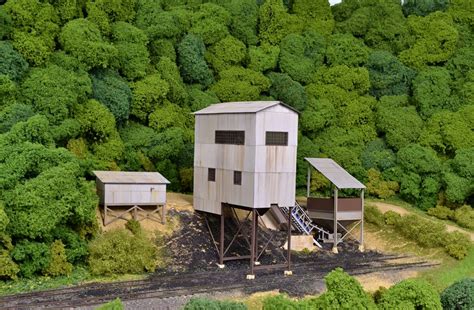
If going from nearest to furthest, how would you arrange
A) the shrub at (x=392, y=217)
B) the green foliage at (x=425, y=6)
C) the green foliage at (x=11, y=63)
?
the green foliage at (x=11, y=63)
the shrub at (x=392, y=217)
the green foliage at (x=425, y=6)

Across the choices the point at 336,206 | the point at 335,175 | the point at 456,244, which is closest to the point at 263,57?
the point at 335,175

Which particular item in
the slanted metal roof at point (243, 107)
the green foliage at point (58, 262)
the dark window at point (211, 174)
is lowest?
the green foliage at point (58, 262)

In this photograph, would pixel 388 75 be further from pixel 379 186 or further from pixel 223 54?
pixel 223 54

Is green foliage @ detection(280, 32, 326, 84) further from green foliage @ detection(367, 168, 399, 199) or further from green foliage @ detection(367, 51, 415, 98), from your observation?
green foliage @ detection(367, 168, 399, 199)

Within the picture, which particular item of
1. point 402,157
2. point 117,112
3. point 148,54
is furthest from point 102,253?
point 402,157

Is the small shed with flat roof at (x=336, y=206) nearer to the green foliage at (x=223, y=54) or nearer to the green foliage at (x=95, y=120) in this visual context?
the green foliage at (x=95, y=120)

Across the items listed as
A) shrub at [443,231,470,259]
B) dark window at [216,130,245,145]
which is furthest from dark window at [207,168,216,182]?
shrub at [443,231,470,259]

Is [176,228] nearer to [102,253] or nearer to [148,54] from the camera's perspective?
[102,253]

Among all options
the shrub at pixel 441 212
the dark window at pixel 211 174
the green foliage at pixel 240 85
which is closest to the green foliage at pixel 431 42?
the green foliage at pixel 240 85
